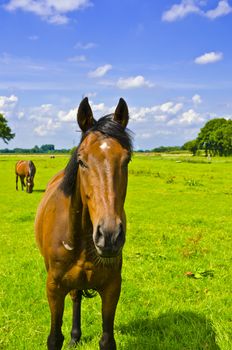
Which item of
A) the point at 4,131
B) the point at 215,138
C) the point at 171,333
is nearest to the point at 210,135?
the point at 215,138

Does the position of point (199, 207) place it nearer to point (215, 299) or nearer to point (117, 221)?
point (215, 299)

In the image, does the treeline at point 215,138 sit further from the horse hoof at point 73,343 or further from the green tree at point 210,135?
the horse hoof at point 73,343

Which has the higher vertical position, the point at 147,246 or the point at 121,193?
the point at 121,193

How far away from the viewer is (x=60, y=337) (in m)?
4.40

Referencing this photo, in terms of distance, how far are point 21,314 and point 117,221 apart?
3841mm

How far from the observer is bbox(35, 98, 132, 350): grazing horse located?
9.62ft

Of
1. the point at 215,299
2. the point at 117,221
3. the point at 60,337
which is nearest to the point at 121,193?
the point at 117,221

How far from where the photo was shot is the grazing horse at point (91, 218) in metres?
2.93

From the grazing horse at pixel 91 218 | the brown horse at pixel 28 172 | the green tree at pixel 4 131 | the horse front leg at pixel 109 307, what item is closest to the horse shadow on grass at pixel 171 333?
the horse front leg at pixel 109 307

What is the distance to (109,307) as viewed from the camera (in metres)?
4.17

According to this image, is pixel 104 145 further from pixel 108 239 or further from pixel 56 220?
pixel 56 220

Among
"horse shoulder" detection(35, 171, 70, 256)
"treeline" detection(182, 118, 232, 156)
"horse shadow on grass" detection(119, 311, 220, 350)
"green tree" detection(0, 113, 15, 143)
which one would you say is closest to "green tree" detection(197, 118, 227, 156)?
"treeline" detection(182, 118, 232, 156)

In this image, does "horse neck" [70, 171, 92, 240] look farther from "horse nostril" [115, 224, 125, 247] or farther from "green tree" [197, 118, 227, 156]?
"green tree" [197, 118, 227, 156]

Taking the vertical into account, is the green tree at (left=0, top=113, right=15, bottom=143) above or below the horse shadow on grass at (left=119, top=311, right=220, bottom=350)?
above
